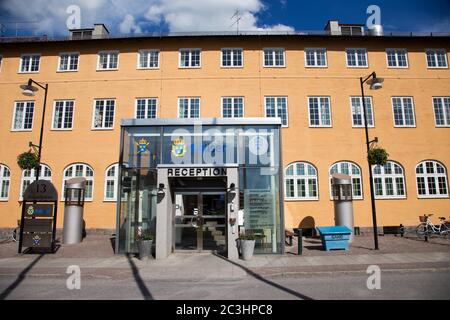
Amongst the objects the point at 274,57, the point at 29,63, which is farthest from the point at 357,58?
the point at 29,63

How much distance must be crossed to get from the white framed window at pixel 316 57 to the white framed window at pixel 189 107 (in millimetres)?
8264

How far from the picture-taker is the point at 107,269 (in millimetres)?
9531

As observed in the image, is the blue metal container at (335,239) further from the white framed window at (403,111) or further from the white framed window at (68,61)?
the white framed window at (68,61)

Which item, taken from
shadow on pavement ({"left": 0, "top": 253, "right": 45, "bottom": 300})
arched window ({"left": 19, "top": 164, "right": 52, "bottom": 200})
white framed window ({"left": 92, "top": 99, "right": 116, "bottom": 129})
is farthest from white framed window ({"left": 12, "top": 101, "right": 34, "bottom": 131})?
shadow on pavement ({"left": 0, "top": 253, "right": 45, "bottom": 300})

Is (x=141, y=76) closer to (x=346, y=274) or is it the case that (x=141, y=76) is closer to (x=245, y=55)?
(x=245, y=55)

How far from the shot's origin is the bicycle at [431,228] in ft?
52.6

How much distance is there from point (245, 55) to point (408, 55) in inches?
456

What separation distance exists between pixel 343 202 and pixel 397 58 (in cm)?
1229

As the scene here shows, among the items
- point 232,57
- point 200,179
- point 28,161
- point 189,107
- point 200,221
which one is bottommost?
point 200,221

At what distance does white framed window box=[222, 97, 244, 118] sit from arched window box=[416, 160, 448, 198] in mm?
12315

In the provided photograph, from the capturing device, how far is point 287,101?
65.5 feet

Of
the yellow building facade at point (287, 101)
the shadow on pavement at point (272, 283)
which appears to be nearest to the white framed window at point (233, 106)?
the yellow building facade at point (287, 101)

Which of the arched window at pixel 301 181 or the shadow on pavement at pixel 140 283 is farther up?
the arched window at pixel 301 181

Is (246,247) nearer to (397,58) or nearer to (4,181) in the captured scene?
(4,181)
